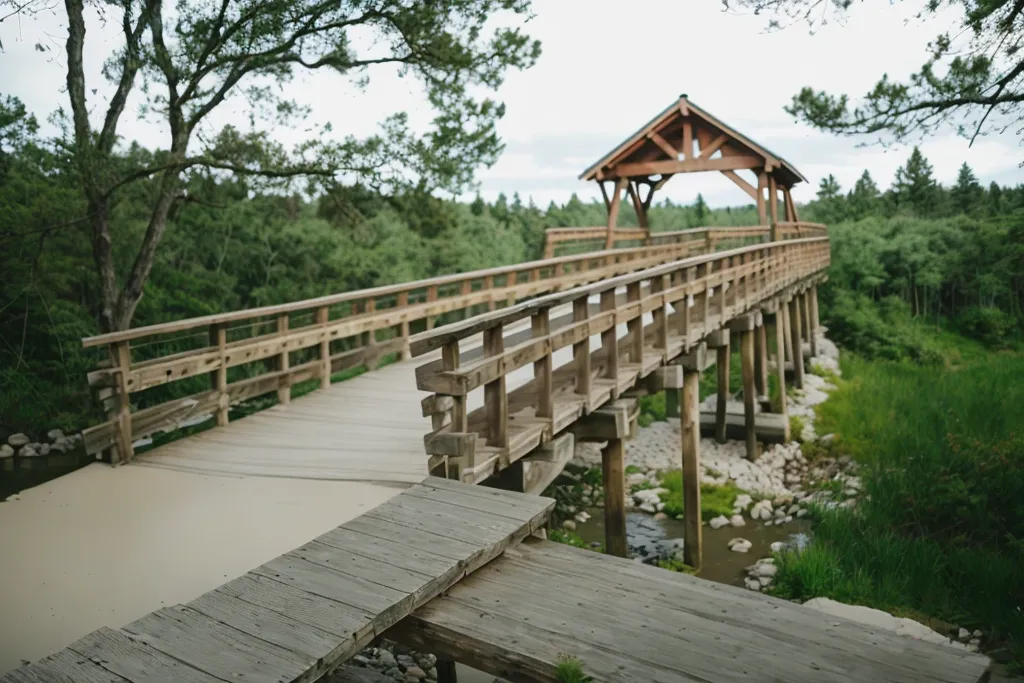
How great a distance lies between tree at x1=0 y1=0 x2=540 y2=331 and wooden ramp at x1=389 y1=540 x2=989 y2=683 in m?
9.78

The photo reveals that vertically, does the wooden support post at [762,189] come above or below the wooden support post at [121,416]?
above

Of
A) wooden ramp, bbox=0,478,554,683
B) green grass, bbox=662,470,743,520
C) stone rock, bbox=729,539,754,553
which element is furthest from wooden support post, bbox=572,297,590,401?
green grass, bbox=662,470,743,520

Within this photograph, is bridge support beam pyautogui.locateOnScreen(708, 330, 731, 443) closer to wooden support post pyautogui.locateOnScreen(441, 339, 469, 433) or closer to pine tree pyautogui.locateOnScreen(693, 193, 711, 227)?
wooden support post pyautogui.locateOnScreen(441, 339, 469, 433)

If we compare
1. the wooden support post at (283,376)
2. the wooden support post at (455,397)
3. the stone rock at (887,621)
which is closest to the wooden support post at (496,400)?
the wooden support post at (455,397)

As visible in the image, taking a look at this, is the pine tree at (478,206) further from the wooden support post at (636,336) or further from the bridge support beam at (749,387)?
the wooden support post at (636,336)

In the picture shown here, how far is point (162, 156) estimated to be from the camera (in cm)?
1212

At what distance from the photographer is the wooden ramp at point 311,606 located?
2.78 metres

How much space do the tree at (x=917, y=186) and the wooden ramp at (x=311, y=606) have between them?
26260mm

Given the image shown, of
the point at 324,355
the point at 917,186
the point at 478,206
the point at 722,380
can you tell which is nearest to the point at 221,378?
the point at 324,355

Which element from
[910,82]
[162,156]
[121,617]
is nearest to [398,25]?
[162,156]

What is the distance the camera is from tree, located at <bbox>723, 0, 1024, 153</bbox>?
7691mm

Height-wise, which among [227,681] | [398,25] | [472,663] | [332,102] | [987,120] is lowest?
[472,663]

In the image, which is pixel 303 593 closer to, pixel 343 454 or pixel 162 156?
pixel 343 454

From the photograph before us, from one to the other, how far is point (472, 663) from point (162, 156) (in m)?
11.0
